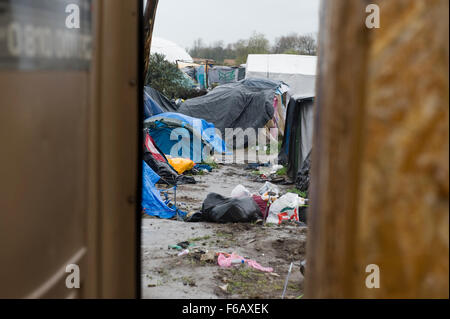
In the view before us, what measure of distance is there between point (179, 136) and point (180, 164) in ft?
5.41

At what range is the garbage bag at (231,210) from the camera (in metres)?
8.12

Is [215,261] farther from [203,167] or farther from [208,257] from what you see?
[203,167]

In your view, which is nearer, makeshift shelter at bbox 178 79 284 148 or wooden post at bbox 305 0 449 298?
wooden post at bbox 305 0 449 298

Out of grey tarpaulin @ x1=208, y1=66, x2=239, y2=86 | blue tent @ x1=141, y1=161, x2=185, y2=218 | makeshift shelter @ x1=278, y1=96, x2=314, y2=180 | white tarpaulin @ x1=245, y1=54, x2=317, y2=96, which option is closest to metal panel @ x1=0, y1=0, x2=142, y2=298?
blue tent @ x1=141, y1=161, x2=185, y2=218

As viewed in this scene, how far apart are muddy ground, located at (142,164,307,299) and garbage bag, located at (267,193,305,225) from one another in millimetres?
316

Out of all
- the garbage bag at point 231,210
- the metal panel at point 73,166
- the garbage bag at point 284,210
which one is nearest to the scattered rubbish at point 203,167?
the garbage bag at point 231,210

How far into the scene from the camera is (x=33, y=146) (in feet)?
4.59

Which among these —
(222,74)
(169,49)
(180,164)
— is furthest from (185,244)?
(169,49)

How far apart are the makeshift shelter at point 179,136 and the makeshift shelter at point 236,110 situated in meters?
3.53

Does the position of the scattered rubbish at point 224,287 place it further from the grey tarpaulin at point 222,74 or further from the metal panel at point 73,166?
the grey tarpaulin at point 222,74

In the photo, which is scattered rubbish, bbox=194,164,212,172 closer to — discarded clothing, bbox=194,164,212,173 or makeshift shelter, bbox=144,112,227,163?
discarded clothing, bbox=194,164,212,173

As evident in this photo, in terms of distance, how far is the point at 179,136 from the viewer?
14.3 m

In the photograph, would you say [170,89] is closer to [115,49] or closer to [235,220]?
[235,220]

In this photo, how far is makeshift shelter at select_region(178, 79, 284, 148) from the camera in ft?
61.0
